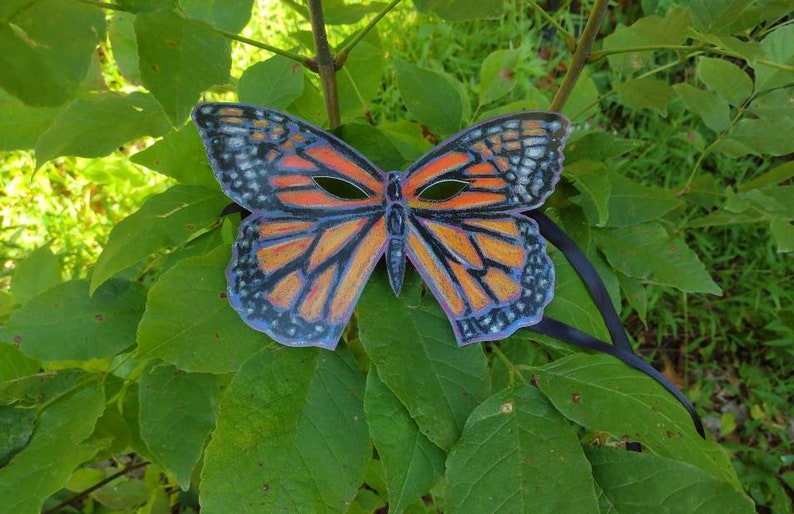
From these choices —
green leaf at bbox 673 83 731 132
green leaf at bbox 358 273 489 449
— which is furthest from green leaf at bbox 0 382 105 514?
green leaf at bbox 673 83 731 132

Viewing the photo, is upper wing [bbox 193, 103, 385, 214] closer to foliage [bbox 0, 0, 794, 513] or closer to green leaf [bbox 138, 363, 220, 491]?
foliage [bbox 0, 0, 794, 513]

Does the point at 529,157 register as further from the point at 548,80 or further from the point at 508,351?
the point at 548,80

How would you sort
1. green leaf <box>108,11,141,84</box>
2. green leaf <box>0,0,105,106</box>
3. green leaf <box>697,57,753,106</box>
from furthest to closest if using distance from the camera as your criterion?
green leaf <box>697,57,753,106</box> → green leaf <box>108,11,141,84</box> → green leaf <box>0,0,105,106</box>

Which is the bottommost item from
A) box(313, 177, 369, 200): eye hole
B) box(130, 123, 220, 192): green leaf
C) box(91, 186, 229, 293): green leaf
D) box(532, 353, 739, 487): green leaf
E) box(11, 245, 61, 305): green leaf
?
box(11, 245, 61, 305): green leaf

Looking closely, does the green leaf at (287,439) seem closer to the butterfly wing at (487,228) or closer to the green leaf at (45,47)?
the butterfly wing at (487,228)

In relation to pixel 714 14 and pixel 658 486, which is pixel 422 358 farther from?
pixel 714 14

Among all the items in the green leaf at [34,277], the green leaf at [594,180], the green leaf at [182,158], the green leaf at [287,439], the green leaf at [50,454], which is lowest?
the green leaf at [34,277]

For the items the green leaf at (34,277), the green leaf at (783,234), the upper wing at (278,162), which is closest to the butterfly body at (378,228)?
the upper wing at (278,162)

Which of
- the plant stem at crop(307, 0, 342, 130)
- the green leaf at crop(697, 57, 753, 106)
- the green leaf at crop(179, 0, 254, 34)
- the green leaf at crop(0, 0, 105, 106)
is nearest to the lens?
the green leaf at crop(0, 0, 105, 106)
